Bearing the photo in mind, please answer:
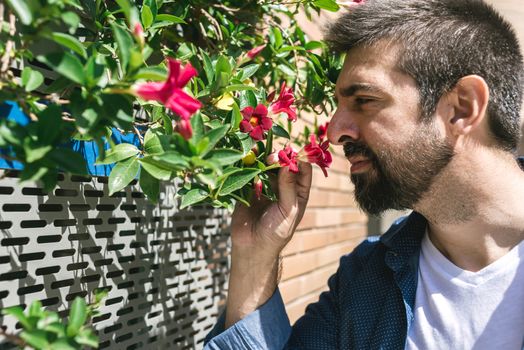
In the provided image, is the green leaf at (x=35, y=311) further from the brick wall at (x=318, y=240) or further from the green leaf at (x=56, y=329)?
the brick wall at (x=318, y=240)

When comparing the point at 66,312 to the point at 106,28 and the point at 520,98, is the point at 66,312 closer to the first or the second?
the point at 106,28

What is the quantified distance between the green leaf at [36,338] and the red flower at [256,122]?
559mm

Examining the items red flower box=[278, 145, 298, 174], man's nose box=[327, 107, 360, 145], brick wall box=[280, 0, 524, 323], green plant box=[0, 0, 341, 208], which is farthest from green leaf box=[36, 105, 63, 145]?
brick wall box=[280, 0, 524, 323]

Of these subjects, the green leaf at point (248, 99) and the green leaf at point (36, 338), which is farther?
the green leaf at point (248, 99)

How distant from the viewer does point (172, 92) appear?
690 millimetres

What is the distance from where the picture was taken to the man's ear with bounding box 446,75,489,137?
146 cm

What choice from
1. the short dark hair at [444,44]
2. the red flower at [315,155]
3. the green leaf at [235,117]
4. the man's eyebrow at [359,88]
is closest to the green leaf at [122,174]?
the green leaf at [235,117]

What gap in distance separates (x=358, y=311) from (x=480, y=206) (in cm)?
46

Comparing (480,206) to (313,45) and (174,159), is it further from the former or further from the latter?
(174,159)

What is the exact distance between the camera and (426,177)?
4.81 feet

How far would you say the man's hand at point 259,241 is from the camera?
145 centimetres

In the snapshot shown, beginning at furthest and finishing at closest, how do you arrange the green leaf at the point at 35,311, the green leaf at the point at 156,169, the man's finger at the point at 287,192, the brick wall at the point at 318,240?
the brick wall at the point at 318,240
the man's finger at the point at 287,192
the green leaf at the point at 156,169
the green leaf at the point at 35,311

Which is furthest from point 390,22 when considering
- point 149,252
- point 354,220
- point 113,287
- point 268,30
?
point 354,220

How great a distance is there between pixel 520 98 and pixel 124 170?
48.5 inches
